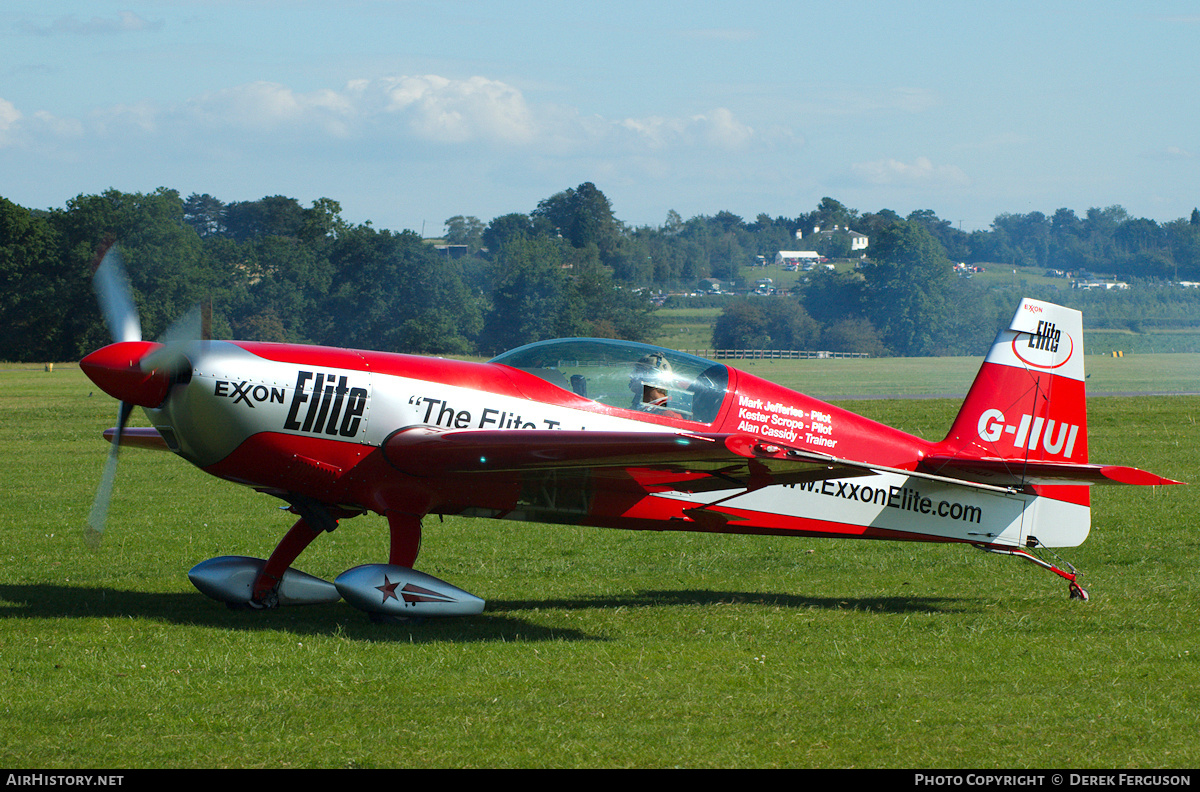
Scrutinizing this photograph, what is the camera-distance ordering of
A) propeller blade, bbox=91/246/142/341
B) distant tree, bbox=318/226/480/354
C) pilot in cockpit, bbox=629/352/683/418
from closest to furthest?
1. pilot in cockpit, bbox=629/352/683/418
2. propeller blade, bbox=91/246/142/341
3. distant tree, bbox=318/226/480/354

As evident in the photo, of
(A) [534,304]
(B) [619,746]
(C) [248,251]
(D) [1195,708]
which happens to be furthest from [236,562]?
(A) [534,304]

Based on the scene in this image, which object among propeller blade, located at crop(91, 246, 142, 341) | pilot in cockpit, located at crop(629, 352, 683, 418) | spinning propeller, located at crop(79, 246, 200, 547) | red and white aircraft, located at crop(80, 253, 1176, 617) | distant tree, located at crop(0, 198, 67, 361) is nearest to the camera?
spinning propeller, located at crop(79, 246, 200, 547)

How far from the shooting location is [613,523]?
30.4 feet

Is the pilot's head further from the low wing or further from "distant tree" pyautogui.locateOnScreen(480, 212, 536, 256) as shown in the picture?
"distant tree" pyautogui.locateOnScreen(480, 212, 536, 256)

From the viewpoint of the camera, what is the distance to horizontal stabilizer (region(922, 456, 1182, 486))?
866 cm

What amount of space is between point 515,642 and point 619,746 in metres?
2.55

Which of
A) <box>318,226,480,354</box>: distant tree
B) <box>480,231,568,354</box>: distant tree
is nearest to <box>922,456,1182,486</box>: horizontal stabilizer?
<box>318,226,480,354</box>: distant tree

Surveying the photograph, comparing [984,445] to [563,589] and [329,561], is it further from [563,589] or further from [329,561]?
[329,561]

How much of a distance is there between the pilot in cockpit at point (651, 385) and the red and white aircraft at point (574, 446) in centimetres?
1

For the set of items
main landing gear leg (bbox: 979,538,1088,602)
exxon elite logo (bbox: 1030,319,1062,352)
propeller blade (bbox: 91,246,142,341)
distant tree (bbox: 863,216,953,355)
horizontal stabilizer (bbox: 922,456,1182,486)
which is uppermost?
distant tree (bbox: 863,216,953,355)

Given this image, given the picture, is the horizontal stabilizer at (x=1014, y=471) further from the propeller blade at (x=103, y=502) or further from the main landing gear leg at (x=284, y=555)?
the propeller blade at (x=103, y=502)

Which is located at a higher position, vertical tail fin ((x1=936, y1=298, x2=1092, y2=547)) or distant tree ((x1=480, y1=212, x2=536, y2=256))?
distant tree ((x1=480, y1=212, x2=536, y2=256))

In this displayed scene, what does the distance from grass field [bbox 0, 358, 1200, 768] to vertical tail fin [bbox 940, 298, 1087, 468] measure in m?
1.38

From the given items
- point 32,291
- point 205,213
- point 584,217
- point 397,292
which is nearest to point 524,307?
point 397,292
